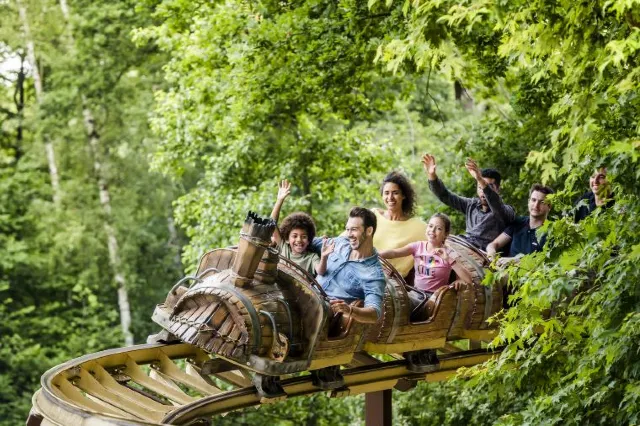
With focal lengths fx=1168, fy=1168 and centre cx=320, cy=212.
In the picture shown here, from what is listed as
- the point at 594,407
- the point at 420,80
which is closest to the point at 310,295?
the point at 594,407

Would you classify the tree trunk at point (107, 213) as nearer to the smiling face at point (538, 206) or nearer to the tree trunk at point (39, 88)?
the tree trunk at point (39, 88)

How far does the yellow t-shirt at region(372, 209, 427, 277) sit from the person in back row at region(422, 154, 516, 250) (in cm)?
61

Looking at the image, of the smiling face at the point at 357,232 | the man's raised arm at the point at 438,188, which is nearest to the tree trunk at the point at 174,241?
Result: the man's raised arm at the point at 438,188

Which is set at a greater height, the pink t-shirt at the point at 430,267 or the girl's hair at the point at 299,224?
the girl's hair at the point at 299,224

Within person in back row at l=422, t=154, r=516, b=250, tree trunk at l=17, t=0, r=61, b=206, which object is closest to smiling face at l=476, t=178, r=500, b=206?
person in back row at l=422, t=154, r=516, b=250

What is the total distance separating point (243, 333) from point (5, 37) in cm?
1685

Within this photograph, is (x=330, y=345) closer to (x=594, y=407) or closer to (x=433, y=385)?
(x=594, y=407)

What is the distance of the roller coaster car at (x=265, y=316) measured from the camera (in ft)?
22.0

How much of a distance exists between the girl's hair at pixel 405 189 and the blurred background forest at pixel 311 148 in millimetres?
824

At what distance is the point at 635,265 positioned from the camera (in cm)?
626

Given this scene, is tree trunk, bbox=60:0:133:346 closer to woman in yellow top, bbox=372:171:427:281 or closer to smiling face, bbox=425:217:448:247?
woman in yellow top, bbox=372:171:427:281

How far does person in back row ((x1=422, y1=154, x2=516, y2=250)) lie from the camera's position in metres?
8.96

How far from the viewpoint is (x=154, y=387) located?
283 inches

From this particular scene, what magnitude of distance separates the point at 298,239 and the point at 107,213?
595 inches
